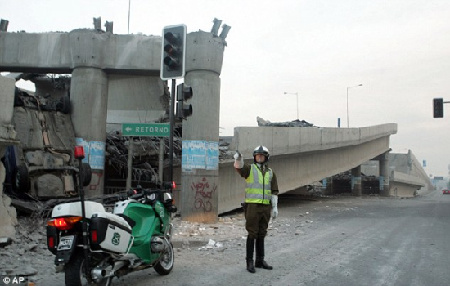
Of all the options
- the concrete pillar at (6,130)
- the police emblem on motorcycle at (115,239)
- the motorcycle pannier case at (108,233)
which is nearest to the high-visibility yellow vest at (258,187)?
the motorcycle pannier case at (108,233)

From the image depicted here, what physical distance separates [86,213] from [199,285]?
190 centimetres

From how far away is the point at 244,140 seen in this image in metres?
15.8

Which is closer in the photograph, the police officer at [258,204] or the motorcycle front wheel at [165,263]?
the motorcycle front wheel at [165,263]

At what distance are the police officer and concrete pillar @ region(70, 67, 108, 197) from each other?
761cm

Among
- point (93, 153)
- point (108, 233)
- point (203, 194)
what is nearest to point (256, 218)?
point (108, 233)

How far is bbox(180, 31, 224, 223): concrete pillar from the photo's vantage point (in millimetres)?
11555

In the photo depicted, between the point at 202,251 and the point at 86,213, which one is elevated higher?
the point at 86,213

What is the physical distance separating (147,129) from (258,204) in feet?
19.4

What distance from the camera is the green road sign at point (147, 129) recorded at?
1116 centimetres

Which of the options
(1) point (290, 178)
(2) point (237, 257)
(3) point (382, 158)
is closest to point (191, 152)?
(2) point (237, 257)

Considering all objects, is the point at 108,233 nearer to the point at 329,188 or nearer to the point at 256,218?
the point at 256,218

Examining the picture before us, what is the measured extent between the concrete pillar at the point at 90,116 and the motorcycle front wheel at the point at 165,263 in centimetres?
726

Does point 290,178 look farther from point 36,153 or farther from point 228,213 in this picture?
point 36,153

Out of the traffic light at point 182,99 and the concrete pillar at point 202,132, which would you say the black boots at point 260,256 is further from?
the concrete pillar at point 202,132
